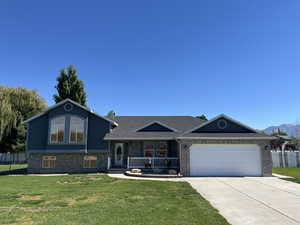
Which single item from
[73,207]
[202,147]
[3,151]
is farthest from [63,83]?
[73,207]

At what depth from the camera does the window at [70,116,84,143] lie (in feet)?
54.7

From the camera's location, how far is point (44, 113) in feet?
55.7

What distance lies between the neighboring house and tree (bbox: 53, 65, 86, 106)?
1385cm

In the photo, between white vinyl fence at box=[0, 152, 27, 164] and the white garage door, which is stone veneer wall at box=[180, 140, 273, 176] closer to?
the white garage door

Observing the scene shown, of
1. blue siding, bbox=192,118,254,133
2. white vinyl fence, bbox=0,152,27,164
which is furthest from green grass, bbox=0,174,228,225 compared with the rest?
white vinyl fence, bbox=0,152,27,164

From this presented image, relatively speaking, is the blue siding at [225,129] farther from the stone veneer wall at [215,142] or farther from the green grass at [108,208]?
the green grass at [108,208]

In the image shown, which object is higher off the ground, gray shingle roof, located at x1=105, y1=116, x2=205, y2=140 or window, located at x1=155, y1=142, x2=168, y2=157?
gray shingle roof, located at x1=105, y1=116, x2=205, y2=140

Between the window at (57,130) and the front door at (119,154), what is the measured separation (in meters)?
4.79

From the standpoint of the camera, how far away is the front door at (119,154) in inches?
680

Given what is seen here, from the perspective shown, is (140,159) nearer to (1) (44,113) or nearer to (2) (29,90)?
(1) (44,113)

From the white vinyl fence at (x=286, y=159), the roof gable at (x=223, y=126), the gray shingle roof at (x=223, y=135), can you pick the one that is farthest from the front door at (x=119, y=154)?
the white vinyl fence at (x=286, y=159)

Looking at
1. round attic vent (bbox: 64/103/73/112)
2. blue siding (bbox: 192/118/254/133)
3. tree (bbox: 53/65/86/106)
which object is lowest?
blue siding (bbox: 192/118/254/133)

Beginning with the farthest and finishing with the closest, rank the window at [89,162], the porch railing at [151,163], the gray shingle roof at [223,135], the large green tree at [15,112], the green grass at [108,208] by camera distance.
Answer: the large green tree at [15,112]
the window at [89,162]
the porch railing at [151,163]
the gray shingle roof at [223,135]
the green grass at [108,208]

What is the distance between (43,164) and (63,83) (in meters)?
17.2
